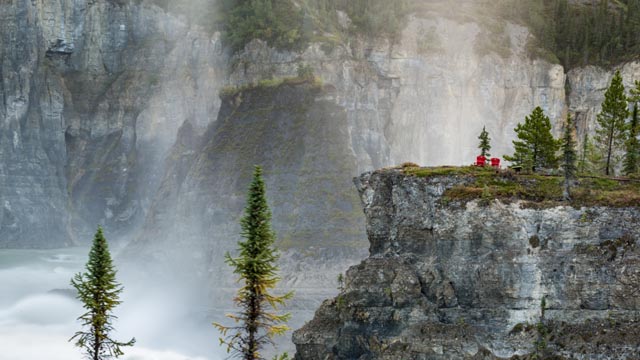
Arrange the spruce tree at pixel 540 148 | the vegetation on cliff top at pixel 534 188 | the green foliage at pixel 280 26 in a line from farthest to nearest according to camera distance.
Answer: the green foliage at pixel 280 26, the spruce tree at pixel 540 148, the vegetation on cliff top at pixel 534 188

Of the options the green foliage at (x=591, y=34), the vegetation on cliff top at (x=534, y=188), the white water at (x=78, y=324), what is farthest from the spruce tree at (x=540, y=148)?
the green foliage at (x=591, y=34)

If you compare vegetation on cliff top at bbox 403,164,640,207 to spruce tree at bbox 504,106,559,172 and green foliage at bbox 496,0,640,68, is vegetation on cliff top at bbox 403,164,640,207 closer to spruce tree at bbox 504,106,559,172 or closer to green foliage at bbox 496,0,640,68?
spruce tree at bbox 504,106,559,172

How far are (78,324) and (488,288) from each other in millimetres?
87471

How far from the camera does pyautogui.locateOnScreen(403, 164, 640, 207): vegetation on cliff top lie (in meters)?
94.2

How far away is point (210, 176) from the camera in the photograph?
189m

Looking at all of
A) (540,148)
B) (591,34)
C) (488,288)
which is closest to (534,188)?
(488,288)

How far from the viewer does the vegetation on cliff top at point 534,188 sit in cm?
9419

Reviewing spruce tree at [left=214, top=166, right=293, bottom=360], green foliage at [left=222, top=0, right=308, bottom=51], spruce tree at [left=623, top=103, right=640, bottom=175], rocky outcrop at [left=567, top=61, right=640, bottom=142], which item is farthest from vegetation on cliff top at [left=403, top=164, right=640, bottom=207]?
green foliage at [left=222, top=0, right=308, bottom=51]

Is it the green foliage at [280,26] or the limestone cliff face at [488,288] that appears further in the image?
the green foliage at [280,26]

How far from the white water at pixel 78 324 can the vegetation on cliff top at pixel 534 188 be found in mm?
56434

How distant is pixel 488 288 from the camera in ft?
306

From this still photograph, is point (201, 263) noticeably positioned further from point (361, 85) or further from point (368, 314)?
point (368, 314)

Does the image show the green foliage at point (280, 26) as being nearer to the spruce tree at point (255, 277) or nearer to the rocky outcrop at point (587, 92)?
the rocky outcrop at point (587, 92)

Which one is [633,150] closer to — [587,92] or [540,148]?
[540,148]
